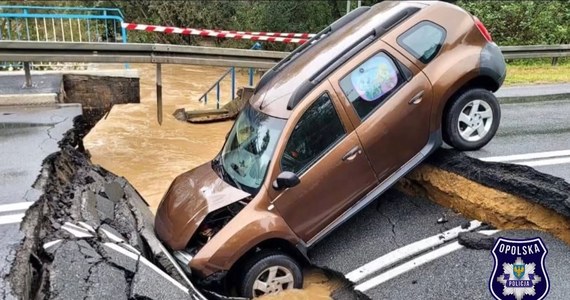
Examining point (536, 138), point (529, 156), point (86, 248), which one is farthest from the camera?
point (536, 138)

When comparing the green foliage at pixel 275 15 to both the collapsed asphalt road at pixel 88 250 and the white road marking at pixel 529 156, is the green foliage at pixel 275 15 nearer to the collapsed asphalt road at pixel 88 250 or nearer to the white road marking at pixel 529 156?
the white road marking at pixel 529 156

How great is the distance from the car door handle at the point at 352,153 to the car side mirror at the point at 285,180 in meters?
0.57

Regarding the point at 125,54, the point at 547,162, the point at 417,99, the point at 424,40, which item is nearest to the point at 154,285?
the point at 417,99

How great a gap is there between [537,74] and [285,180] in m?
9.94

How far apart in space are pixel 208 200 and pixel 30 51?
5.06m

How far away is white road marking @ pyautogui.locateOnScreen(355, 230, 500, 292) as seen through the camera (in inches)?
188

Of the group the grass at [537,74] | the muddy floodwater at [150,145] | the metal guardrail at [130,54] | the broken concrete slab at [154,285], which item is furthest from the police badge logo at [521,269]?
the grass at [537,74]

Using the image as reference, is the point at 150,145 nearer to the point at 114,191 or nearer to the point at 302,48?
the point at 114,191

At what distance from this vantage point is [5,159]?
5.91 metres

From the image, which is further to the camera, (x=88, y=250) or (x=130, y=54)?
(x=130, y=54)

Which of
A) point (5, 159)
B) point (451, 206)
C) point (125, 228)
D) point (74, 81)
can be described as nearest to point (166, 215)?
point (125, 228)

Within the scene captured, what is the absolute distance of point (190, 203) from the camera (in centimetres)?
527

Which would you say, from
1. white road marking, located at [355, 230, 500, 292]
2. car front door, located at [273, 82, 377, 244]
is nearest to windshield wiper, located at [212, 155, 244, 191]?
car front door, located at [273, 82, 377, 244]

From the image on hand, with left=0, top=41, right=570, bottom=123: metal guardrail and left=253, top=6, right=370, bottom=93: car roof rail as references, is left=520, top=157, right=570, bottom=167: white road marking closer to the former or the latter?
left=253, top=6, right=370, bottom=93: car roof rail
